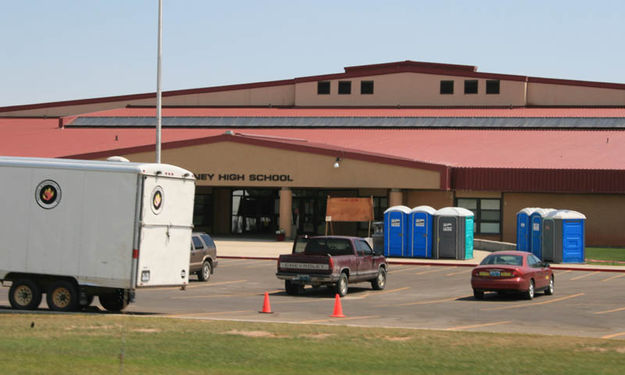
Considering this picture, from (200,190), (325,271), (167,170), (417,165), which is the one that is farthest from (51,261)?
(200,190)

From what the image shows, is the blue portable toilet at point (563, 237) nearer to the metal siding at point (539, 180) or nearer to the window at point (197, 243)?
the metal siding at point (539, 180)

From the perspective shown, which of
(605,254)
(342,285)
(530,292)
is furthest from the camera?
(605,254)

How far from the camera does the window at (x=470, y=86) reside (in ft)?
233

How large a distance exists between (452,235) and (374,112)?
2800 centimetres

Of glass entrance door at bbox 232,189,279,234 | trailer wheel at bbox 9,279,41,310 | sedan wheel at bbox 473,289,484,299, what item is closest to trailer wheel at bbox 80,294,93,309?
trailer wheel at bbox 9,279,41,310

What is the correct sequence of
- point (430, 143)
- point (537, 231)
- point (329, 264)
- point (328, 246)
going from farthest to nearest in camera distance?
point (430, 143) → point (537, 231) → point (328, 246) → point (329, 264)

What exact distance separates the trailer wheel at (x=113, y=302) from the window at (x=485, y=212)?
1469 inches

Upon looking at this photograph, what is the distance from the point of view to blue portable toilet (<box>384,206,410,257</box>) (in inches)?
1751

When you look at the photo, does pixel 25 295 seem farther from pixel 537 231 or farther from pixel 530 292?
pixel 537 231

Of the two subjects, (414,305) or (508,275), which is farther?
(508,275)

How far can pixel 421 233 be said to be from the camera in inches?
1736

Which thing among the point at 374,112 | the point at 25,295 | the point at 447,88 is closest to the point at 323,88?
the point at 374,112

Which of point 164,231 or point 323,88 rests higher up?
point 323,88

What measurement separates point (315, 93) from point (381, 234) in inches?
1145
